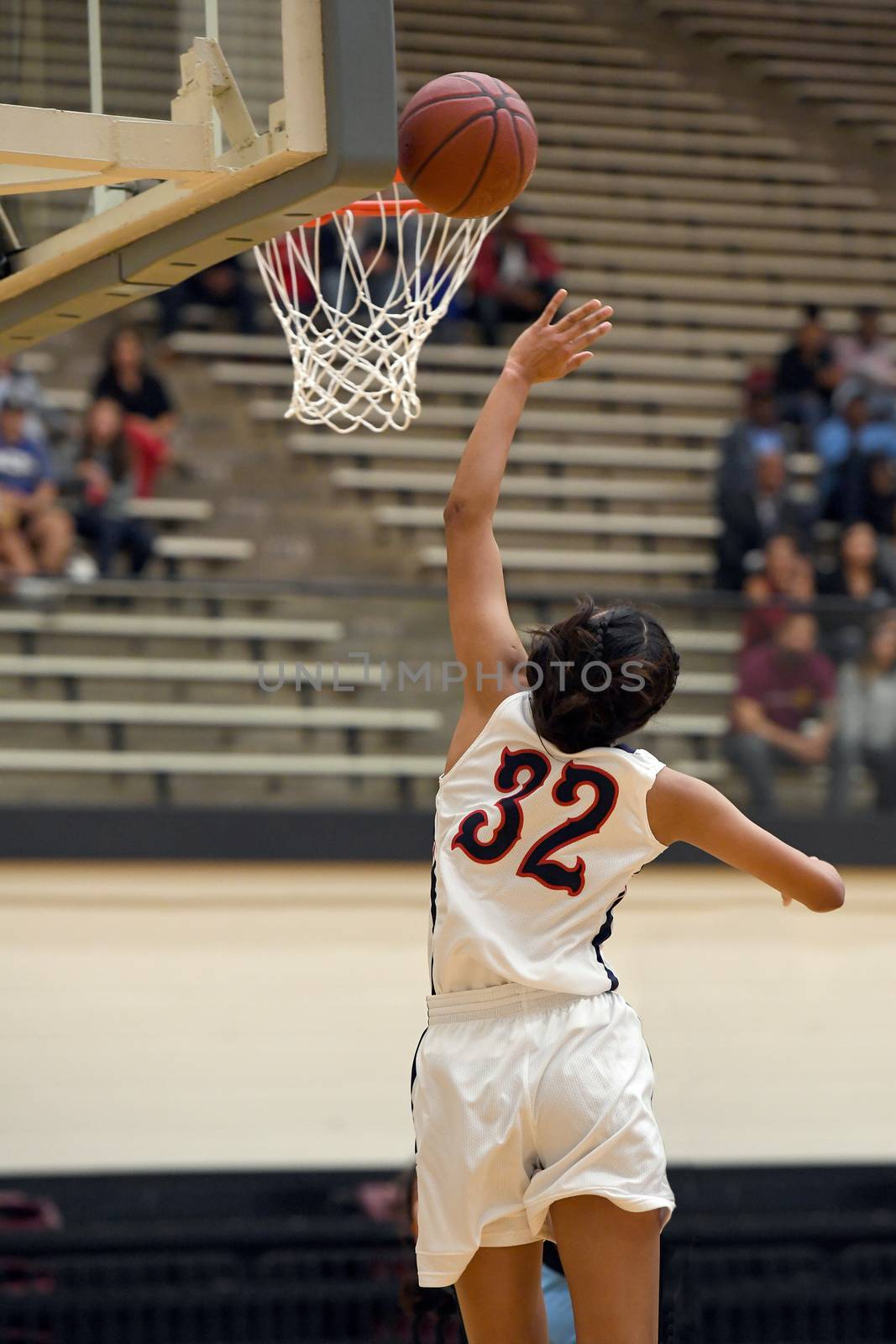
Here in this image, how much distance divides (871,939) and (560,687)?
5772mm

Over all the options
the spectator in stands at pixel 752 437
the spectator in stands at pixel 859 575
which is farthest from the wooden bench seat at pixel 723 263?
the spectator in stands at pixel 859 575

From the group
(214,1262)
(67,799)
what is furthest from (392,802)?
(214,1262)

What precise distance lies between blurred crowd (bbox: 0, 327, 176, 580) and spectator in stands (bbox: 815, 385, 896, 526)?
152 inches

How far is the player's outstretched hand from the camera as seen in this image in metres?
3.01

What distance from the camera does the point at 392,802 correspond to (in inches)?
308

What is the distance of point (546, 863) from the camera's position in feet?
8.64

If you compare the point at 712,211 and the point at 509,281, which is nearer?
the point at 509,281

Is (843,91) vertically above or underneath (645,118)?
above

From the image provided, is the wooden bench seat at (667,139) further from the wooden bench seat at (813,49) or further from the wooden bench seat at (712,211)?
the wooden bench seat at (813,49)

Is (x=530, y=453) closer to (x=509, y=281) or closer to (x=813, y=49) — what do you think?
(x=509, y=281)

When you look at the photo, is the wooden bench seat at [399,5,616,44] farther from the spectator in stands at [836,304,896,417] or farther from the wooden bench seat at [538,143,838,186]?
the spectator in stands at [836,304,896,417]

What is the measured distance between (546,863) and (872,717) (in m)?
5.50

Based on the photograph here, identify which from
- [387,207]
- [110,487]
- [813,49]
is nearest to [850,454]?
[110,487]

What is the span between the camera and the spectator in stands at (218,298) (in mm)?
10562
